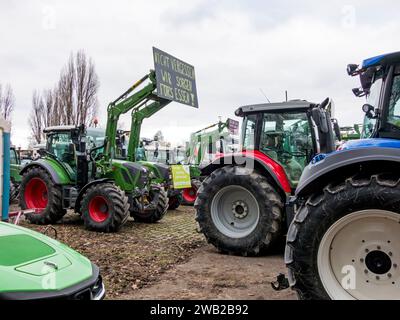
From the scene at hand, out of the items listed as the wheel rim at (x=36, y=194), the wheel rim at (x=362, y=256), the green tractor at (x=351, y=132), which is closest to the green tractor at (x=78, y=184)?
the wheel rim at (x=36, y=194)

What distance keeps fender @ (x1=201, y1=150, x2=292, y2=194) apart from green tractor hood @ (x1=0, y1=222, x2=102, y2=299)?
3.75 m

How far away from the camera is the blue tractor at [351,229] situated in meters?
3.07

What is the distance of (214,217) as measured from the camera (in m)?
6.46

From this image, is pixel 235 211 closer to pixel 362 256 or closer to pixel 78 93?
pixel 362 256

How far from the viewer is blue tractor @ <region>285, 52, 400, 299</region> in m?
3.07

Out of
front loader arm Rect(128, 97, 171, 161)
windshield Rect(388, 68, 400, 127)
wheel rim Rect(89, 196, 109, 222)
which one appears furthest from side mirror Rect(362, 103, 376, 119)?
front loader arm Rect(128, 97, 171, 161)

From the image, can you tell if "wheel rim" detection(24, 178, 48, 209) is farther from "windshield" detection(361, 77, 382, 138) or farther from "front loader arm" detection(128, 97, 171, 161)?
"windshield" detection(361, 77, 382, 138)

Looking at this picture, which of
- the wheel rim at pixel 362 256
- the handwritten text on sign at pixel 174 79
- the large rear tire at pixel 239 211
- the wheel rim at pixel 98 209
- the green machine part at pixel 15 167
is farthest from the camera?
the green machine part at pixel 15 167

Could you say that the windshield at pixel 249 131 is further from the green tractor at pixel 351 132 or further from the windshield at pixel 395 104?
the green tractor at pixel 351 132

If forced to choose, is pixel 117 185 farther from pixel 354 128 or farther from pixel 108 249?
pixel 354 128

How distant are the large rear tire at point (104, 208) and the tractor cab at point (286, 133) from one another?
2.87 meters

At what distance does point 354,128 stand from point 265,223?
6.90 m

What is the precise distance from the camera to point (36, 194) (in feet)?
32.0

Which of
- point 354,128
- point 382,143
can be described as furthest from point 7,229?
point 354,128
